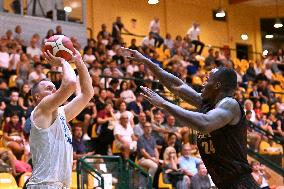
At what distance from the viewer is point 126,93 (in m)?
14.9

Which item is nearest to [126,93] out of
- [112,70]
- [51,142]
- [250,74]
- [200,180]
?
[112,70]

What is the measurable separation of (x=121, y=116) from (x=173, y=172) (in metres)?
1.60

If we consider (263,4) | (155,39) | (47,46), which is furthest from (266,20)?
(47,46)

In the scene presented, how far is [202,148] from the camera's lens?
487cm

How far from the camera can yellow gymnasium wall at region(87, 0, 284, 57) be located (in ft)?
78.2

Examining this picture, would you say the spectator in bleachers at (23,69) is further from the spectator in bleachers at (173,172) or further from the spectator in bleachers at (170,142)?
the spectator in bleachers at (173,172)

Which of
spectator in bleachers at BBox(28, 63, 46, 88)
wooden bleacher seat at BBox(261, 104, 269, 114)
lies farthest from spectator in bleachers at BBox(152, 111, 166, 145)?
wooden bleacher seat at BBox(261, 104, 269, 114)

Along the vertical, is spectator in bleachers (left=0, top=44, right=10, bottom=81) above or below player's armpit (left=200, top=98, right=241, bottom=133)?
above

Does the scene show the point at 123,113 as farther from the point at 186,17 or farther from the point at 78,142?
the point at 186,17

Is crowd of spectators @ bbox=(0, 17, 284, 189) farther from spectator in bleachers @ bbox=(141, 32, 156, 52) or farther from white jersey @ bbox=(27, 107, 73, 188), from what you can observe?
white jersey @ bbox=(27, 107, 73, 188)

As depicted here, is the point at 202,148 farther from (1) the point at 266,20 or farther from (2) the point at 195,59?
(1) the point at 266,20

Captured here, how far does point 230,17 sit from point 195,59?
28.8 feet

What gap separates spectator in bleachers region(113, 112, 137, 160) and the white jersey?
22.1 feet

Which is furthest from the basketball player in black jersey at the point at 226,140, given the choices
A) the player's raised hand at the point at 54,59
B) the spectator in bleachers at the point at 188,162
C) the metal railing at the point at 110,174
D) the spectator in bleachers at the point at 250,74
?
the spectator in bleachers at the point at 250,74
